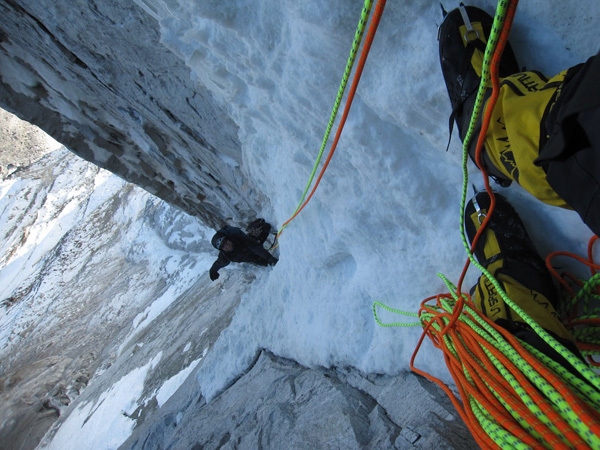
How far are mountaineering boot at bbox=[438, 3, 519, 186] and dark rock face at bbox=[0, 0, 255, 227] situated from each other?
248cm

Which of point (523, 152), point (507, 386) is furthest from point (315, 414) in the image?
point (523, 152)

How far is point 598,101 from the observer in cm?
79

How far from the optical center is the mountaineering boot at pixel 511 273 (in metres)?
1.33

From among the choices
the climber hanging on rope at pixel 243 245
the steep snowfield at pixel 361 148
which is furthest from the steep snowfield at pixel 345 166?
the climber hanging on rope at pixel 243 245


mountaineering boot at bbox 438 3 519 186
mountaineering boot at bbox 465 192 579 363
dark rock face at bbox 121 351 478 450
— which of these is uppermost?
mountaineering boot at bbox 438 3 519 186

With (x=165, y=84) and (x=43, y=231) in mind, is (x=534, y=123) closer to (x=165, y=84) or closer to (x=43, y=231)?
(x=165, y=84)

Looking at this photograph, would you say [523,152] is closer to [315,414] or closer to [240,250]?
[315,414]

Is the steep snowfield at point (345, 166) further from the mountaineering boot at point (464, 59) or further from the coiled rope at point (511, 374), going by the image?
the coiled rope at point (511, 374)

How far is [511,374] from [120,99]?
13.7ft

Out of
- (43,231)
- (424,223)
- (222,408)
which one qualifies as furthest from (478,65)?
(43,231)

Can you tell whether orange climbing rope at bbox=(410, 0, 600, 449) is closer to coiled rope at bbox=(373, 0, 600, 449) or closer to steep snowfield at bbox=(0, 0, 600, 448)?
coiled rope at bbox=(373, 0, 600, 449)

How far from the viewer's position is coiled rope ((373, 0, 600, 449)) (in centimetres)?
89

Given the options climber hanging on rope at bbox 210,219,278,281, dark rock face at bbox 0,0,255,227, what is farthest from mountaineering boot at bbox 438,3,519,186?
climber hanging on rope at bbox 210,219,278,281

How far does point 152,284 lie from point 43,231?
8351 mm
